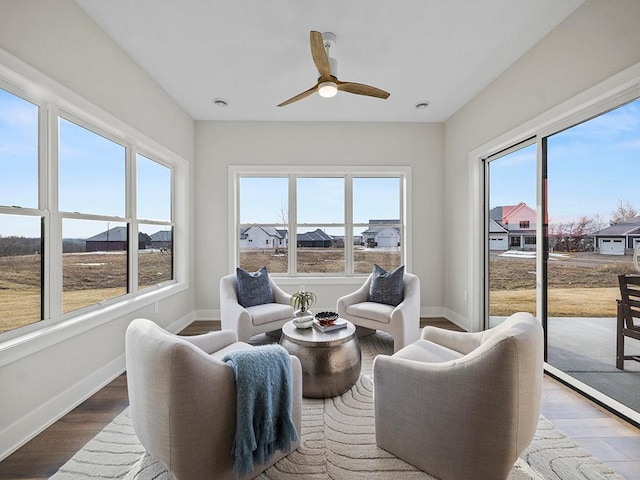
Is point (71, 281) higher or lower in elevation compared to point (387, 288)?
higher

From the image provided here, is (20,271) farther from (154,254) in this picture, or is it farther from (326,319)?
(326,319)

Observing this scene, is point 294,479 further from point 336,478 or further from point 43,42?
point 43,42

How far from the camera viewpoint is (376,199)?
4680 millimetres

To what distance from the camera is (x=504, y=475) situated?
1371 millimetres

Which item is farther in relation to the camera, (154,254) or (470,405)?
(154,254)

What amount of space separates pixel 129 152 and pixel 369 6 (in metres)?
2.54

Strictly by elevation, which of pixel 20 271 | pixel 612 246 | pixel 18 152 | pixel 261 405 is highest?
pixel 18 152

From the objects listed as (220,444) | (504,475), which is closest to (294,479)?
(220,444)

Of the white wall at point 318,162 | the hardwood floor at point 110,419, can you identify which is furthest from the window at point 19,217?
the white wall at point 318,162

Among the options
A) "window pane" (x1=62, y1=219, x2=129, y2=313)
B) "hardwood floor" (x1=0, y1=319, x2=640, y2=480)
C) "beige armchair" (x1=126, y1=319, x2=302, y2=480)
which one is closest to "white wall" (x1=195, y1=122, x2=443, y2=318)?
"window pane" (x1=62, y1=219, x2=129, y2=313)

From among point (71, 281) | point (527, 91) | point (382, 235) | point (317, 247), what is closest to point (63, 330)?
point (71, 281)

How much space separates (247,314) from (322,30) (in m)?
2.62

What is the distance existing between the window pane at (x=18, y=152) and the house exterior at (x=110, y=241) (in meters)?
0.61

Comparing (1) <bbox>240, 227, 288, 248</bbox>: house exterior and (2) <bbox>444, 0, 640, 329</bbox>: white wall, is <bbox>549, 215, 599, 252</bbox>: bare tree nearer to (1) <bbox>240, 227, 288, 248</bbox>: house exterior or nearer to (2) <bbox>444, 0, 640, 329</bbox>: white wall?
(2) <bbox>444, 0, 640, 329</bbox>: white wall
